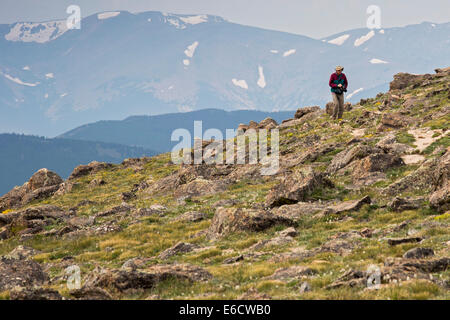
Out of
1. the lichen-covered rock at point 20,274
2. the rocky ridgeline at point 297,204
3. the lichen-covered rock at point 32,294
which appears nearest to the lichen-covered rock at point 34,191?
the rocky ridgeline at point 297,204

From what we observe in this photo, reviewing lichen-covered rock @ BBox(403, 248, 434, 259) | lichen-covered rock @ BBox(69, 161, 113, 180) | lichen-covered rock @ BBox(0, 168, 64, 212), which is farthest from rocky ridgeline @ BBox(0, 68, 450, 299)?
lichen-covered rock @ BBox(69, 161, 113, 180)

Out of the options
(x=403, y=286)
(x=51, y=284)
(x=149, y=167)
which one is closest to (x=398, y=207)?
(x=403, y=286)

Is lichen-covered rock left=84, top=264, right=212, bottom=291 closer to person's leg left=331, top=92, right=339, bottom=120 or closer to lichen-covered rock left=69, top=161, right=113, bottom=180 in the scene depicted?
person's leg left=331, top=92, right=339, bottom=120

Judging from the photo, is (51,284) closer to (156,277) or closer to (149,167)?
(156,277)

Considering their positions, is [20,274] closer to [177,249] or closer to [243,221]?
[177,249]

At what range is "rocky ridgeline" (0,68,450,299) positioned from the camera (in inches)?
616

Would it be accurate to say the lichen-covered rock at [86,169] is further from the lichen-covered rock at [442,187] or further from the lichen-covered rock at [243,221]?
the lichen-covered rock at [442,187]

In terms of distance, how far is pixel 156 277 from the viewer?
16.1 metres

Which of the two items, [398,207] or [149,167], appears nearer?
[398,207]

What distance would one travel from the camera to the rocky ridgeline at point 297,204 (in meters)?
15.6

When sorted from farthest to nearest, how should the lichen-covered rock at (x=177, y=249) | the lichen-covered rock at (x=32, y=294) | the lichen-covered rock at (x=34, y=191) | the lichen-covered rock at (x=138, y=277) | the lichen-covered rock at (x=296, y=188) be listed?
the lichen-covered rock at (x=34, y=191), the lichen-covered rock at (x=296, y=188), the lichen-covered rock at (x=177, y=249), the lichen-covered rock at (x=138, y=277), the lichen-covered rock at (x=32, y=294)

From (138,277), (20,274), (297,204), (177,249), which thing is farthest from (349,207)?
(20,274)

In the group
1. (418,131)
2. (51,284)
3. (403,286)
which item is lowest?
(51,284)
